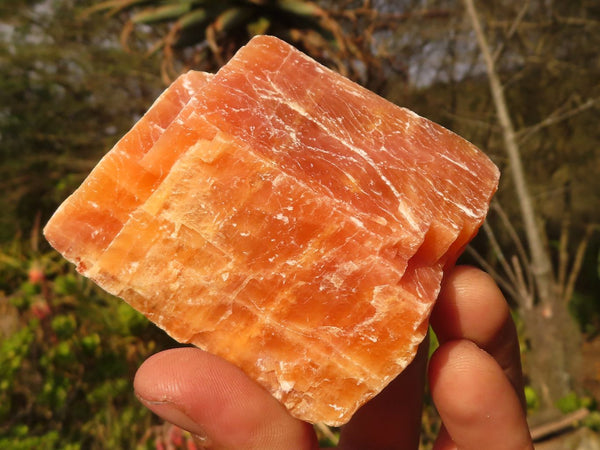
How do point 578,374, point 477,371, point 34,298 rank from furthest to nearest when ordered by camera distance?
point 578,374 < point 34,298 < point 477,371

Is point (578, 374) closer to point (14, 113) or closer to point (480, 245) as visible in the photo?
point (480, 245)

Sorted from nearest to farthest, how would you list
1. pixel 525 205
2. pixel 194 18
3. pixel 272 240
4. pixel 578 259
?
pixel 272 240
pixel 194 18
pixel 525 205
pixel 578 259

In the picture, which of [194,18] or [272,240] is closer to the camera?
[272,240]

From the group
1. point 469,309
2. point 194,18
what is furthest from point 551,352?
point 194,18

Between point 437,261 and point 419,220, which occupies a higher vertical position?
point 419,220

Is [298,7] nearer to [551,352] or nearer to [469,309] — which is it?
[469,309]

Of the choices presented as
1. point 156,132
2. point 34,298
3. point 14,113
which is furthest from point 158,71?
point 156,132
